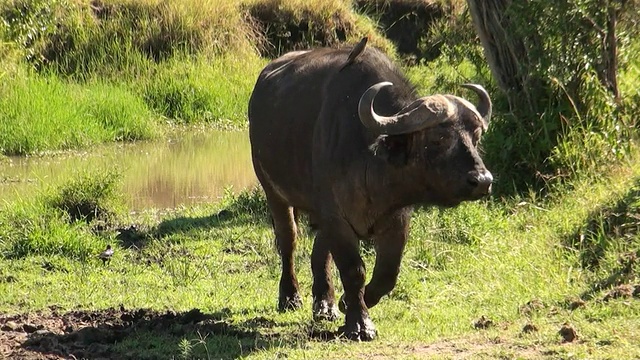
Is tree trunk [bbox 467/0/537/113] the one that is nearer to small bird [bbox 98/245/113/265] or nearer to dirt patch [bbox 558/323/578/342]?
small bird [bbox 98/245/113/265]

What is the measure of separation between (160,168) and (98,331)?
854 cm

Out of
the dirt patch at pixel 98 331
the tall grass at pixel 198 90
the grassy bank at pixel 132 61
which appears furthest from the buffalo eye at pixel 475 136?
the tall grass at pixel 198 90

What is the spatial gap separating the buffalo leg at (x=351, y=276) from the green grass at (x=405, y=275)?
132 millimetres

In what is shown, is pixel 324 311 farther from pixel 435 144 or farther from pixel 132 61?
pixel 132 61

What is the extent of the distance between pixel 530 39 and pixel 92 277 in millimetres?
4550

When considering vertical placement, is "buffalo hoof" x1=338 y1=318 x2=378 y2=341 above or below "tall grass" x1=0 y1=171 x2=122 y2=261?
above

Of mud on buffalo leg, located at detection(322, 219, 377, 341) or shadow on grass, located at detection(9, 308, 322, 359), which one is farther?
mud on buffalo leg, located at detection(322, 219, 377, 341)

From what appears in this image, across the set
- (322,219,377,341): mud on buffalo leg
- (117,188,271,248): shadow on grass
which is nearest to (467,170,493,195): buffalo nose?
(322,219,377,341): mud on buffalo leg

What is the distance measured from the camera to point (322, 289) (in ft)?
25.7

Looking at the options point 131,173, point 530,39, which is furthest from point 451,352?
point 131,173

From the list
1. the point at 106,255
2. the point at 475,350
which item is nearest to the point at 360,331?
the point at 475,350

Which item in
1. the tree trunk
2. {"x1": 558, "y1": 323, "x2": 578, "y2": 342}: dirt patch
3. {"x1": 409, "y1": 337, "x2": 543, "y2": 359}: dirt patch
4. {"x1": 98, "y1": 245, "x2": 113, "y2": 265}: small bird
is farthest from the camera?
the tree trunk

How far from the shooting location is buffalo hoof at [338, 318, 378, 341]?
23.4 feet

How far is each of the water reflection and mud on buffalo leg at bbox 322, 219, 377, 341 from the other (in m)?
5.85
